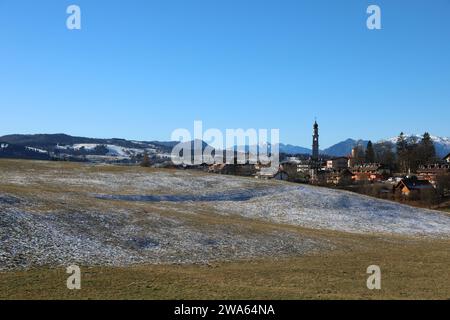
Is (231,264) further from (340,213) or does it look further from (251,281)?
(340,213)

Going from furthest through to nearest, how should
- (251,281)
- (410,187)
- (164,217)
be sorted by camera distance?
1. (410,187)
2. (164,217)
3. (251,281)

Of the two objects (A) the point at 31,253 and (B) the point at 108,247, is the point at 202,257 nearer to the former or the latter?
(B) the point at 108,247

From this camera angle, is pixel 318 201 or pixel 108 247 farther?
pixel 318 201

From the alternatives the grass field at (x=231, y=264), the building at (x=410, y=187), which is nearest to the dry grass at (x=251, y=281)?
the grass field at (x=231, y=264)

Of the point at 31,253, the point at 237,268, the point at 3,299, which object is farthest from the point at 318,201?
the point at 3,299

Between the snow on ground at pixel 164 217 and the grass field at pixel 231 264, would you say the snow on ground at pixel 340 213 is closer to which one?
the snow on ground at pixel 164 217

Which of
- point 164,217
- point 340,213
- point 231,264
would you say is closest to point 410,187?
point 340,213

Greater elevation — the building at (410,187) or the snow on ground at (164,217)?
the snow on ground at (164,217)

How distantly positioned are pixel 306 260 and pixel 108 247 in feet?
44.9

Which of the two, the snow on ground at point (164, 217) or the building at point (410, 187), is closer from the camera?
the snow on ground at point (164, 217)

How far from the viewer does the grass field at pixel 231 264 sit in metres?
22.3

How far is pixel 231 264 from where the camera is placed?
104ft

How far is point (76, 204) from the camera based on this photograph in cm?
4366
